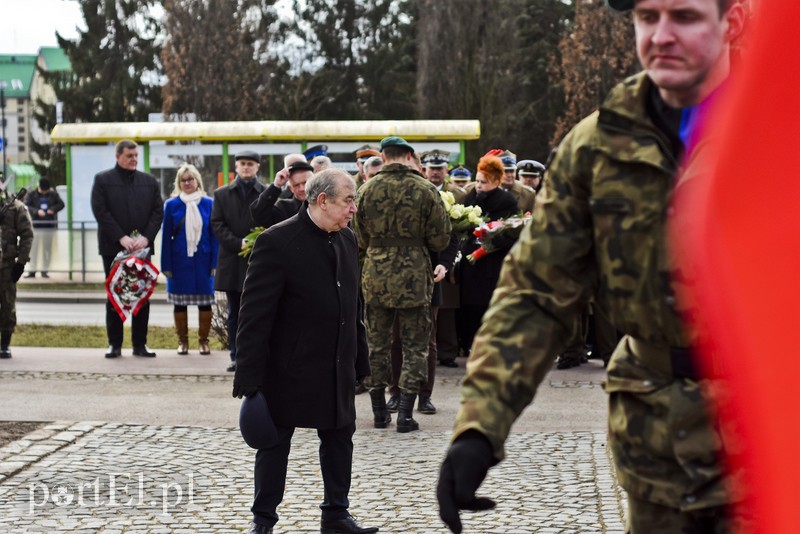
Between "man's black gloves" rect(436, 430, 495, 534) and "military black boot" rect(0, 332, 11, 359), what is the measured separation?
1096cm

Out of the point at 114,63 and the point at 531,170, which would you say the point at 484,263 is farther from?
the point at 114,63

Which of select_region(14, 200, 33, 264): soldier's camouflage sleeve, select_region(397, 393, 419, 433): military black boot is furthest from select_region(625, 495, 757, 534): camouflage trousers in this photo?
select_region(14, 200, 33, 264): soldier's camouflage sleeve

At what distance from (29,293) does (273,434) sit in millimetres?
17409

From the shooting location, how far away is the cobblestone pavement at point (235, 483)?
641 centimetres

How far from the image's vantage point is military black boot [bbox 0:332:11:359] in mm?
12984

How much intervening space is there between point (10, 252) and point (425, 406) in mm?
5200

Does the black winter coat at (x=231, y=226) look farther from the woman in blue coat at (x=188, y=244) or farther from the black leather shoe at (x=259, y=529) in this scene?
the black leather shoe at (x=259, y=529)

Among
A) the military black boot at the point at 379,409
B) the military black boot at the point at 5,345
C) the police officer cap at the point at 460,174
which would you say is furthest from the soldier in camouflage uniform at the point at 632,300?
the police officer cap at the point at 460,174

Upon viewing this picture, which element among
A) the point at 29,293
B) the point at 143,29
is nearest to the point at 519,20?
the point at 143,29

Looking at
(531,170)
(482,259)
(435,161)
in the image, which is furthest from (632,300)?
(531,170)

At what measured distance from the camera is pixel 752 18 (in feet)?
6.40

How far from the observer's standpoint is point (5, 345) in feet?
42.9

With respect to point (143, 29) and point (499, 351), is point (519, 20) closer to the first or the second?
point (143, 29)

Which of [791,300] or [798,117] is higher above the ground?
→ [798,117]
